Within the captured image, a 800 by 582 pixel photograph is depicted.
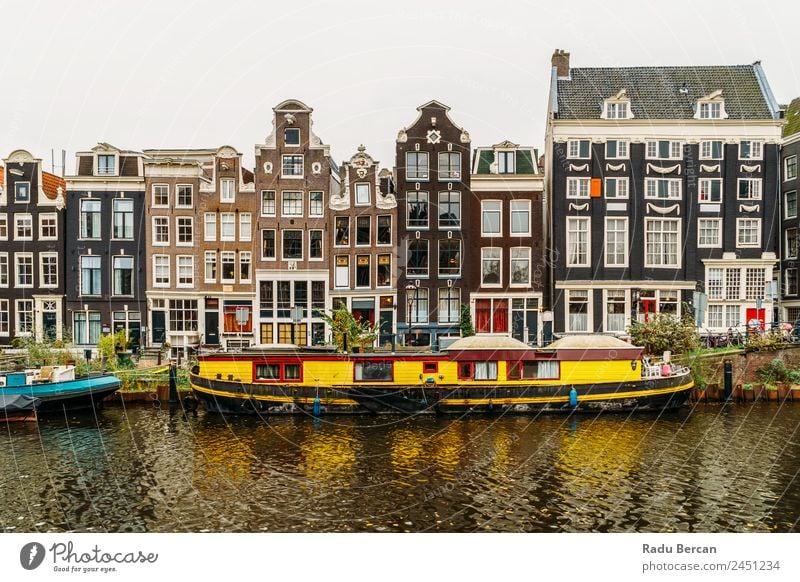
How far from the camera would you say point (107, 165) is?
76.9ft

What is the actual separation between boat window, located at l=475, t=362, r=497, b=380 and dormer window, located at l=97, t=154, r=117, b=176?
14928mm

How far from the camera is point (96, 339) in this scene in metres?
23.4

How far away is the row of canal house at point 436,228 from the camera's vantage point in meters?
23.4

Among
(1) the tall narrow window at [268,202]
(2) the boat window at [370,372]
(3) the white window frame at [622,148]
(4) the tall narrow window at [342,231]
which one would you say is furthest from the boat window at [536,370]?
(1) the tall narrow window at [268,202]

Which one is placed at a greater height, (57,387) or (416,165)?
(416,165)

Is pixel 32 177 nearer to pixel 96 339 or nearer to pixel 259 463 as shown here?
pixel 96 339

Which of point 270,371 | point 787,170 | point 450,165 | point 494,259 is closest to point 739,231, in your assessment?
point 787,170

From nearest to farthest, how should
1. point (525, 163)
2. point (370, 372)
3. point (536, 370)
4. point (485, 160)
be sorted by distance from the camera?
1. point (536, 370)
2. point (370, 372)
3. point (525, 163)
4. point (485, 160)

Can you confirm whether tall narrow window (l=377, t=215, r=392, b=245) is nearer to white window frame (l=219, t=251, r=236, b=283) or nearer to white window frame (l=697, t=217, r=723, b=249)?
white window frame (l=219, t=251, r=236, b=283)

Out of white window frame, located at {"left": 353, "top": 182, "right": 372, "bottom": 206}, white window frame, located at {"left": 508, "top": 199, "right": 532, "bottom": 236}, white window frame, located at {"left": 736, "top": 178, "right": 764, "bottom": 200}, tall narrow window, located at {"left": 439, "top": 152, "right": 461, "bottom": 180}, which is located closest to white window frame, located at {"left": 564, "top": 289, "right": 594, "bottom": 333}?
white window frame, located at {"left": 508, "top": 199, "right": 532, "bottom": 236}

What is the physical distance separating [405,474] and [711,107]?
20654mm

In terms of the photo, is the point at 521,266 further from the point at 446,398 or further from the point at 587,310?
the point at 446,398

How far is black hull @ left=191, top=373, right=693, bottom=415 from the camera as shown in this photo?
20.8m

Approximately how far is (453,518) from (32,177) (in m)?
21.0
